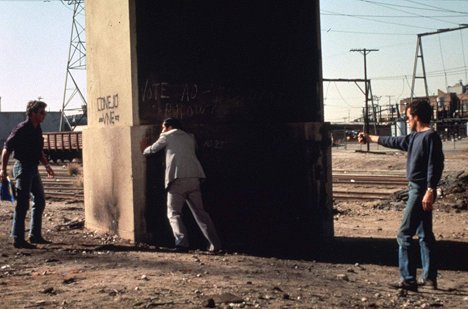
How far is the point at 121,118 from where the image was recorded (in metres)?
8.53

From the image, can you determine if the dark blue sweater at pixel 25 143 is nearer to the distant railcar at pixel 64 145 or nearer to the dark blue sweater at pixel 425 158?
the dark blue sweater at pixel 425 158

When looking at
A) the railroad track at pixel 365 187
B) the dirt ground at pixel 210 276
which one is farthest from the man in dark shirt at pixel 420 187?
the railroad track at pixel 365 187

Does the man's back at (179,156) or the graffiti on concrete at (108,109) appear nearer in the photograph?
the man's back at (179,156)

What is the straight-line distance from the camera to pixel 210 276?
20.2ft

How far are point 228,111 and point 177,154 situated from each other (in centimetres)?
110

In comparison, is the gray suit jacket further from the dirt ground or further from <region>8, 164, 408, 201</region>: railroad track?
<region>8, 164, 408, 201</region>: railroad track

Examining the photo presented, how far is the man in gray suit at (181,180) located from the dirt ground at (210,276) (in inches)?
11.6

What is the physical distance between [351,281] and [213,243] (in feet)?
6.32

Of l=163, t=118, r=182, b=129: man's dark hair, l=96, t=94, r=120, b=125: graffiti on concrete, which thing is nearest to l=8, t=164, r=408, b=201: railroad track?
l=96, t=94, r=120, b=125: graffiti on concrete

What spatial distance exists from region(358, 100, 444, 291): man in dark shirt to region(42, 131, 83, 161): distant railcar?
2882 centimetres

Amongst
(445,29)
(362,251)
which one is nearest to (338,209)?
(362,251)

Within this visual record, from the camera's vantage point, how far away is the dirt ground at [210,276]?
5.32m

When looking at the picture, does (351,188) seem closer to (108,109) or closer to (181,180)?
(108,109)

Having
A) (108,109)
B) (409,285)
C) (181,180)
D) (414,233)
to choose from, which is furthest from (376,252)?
(108,109)
